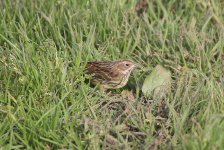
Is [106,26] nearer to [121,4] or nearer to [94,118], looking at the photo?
[121,4]

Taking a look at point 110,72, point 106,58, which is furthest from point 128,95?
point 106,58

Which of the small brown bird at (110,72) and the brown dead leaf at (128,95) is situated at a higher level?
the small brown bird at (110,72)

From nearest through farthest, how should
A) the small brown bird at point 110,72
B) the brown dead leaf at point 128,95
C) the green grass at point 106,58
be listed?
1. the green grass at point 106,58
2. the brown dead leaf at point 128,95
3. the small brown bird at point 110,72

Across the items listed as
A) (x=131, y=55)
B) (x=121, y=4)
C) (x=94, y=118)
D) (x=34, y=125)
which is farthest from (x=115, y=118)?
(x=121, y=4)

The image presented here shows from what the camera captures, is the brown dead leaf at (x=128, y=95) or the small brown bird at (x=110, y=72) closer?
the brown dead leaf at (x=128, y=95)

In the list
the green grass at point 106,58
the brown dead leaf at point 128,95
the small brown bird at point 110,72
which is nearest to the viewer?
the green grass at point 106,58
